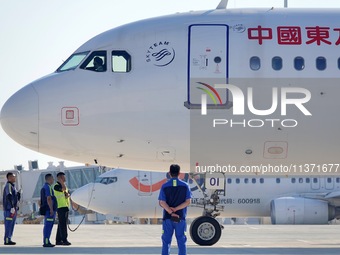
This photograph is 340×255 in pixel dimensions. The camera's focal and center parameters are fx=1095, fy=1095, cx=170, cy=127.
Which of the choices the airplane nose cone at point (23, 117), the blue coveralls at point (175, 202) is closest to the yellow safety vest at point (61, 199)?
the airplane nose cone at point (23, 117)

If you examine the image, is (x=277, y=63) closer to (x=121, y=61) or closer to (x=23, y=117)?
(x=121, y=61)

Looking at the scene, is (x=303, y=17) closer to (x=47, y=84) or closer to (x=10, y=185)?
(x=47, y=84)

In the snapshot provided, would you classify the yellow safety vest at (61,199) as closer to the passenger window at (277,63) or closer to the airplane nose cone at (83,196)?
the passenger window at (277,63)

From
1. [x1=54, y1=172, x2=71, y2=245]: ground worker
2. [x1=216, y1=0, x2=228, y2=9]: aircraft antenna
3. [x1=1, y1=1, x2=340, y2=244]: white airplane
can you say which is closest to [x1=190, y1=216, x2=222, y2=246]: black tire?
[x1=1, y1=1, x2=340, y2=244]: white airplane

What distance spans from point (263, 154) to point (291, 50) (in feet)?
8.29

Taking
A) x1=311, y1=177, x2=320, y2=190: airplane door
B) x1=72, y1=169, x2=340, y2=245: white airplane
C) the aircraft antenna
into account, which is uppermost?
the aircraft antenna

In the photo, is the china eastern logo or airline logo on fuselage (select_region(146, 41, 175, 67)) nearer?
the china eastern logo

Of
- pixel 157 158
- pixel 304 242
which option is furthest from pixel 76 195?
pixel 157 158

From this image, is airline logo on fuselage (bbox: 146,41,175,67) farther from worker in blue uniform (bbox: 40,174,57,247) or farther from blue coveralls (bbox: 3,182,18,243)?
blue coveralls (bbox: 3,182,18,243)

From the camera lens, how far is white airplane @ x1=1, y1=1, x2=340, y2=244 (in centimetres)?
2538

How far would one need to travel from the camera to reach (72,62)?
2630 centimetres

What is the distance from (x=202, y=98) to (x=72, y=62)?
3.36m

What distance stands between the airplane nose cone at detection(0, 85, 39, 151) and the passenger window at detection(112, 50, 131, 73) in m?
1.99

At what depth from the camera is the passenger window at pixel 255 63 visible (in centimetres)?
2539
